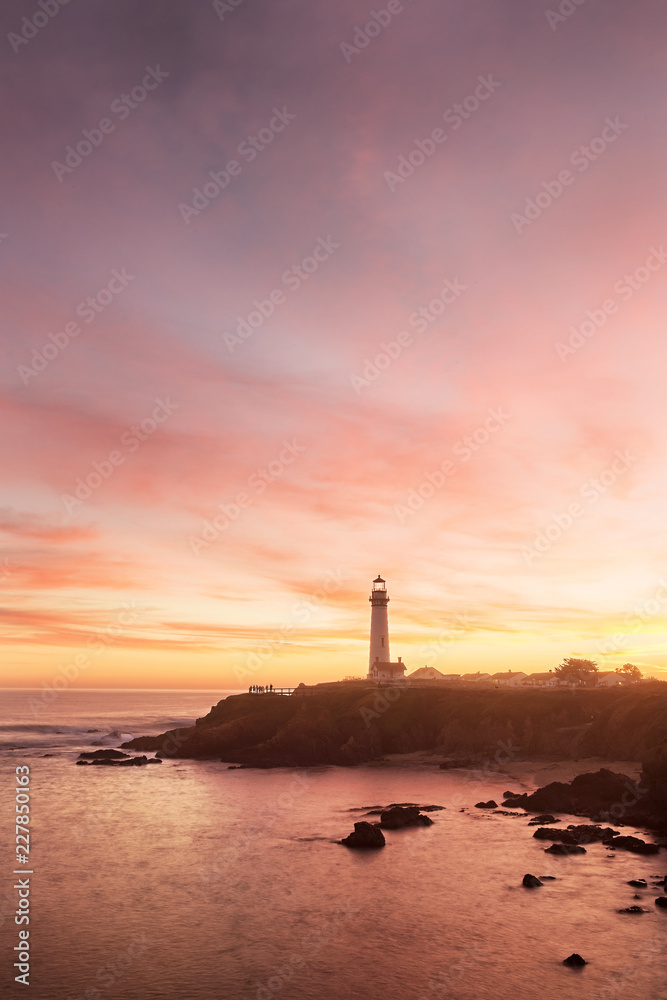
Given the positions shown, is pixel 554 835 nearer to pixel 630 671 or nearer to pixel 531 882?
pixel 531 882

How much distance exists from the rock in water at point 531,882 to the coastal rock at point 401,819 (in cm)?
1256

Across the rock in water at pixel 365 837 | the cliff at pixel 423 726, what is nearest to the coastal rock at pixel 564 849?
Result: the rock in water at pixel 365 837

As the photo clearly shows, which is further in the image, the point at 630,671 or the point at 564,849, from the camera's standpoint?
the point at 630,671

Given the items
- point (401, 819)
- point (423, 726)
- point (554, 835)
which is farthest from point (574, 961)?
point (423, 726)

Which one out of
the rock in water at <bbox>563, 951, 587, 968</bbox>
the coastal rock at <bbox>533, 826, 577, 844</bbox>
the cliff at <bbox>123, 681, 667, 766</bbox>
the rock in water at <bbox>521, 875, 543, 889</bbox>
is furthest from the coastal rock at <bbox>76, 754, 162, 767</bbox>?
the rock in water at <bbox>563, 951, 587, 968</bbox>

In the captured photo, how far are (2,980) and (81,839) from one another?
20929 millimetres

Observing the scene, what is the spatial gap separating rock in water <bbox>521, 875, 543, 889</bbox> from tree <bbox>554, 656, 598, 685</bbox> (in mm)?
72642

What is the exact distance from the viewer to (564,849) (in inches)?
1490

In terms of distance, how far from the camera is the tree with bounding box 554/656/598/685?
101m

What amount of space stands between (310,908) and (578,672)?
79753mm

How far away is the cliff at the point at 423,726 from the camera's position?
2746 inches

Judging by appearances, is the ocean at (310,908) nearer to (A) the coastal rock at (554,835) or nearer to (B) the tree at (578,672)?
(A) the coastal rock at (554,835)

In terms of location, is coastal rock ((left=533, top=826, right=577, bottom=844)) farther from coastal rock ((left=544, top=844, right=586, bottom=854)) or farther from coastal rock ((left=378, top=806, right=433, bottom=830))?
coastal rock ((left=378, top=806, right=433, bottom=830))

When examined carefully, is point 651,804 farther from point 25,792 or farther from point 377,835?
point 25,792
